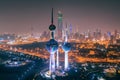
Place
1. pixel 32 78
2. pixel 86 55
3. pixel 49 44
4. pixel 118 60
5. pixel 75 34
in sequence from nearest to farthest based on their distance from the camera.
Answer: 1. pixel 32 78
2. pixel 49 44
3. pixel 118 60
4. pixel 86 55
5. pixel 75 34

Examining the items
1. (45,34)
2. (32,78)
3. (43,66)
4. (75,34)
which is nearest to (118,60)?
(43,66)

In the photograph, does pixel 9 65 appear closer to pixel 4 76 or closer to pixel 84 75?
pixel 4 76

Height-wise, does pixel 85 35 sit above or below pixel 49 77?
above

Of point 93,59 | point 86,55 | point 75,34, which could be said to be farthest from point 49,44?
point 75,34

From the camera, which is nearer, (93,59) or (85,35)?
(93,59)

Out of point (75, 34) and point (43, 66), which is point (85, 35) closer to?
point (75, 34)

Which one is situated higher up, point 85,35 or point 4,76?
point 85,35

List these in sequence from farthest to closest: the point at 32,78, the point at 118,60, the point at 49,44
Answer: the point at 118,60, the point at 49,44, the point at 32,78

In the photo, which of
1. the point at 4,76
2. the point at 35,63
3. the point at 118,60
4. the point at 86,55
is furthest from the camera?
the point at 86,55

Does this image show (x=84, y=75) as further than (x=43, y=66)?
No
